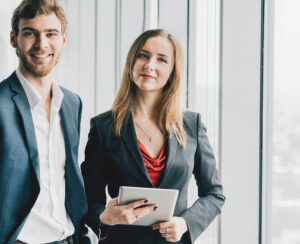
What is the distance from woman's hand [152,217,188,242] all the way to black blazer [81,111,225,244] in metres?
0.06

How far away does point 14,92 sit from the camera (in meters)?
1.54

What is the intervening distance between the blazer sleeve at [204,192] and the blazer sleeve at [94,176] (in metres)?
0.37

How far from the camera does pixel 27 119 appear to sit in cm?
152

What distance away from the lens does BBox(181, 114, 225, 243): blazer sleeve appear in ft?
5.23

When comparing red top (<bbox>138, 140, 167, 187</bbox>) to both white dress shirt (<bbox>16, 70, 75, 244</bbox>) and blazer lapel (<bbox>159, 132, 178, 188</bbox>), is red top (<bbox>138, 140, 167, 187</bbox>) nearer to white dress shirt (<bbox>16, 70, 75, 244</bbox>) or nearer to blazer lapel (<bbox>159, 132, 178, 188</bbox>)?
blazer lapel (<bbox>159, 132, 178, 188</bbox>)

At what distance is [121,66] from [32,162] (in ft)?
5.59

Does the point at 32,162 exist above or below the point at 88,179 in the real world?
above

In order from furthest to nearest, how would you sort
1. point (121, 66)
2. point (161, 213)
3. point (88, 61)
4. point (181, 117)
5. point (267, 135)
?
point (88, 61) < point (121, 66) < point (181, 117) < point (267, 135) < point (161, 213)

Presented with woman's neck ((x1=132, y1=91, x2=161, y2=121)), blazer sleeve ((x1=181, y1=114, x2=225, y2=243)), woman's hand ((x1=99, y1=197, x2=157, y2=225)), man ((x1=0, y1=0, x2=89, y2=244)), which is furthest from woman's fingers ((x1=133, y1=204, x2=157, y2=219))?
woman's neck ((x1=132, y1=91, x2=161, y2=121))

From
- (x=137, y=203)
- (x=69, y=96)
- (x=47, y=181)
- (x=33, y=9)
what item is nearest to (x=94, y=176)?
(x=47, y=181)

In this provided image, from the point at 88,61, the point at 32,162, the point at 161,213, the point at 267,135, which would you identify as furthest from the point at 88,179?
the point at 88,61

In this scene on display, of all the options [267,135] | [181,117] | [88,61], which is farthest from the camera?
[88,61]

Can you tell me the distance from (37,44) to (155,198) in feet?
2.66

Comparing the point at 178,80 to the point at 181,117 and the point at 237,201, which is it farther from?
the point at 237,201
